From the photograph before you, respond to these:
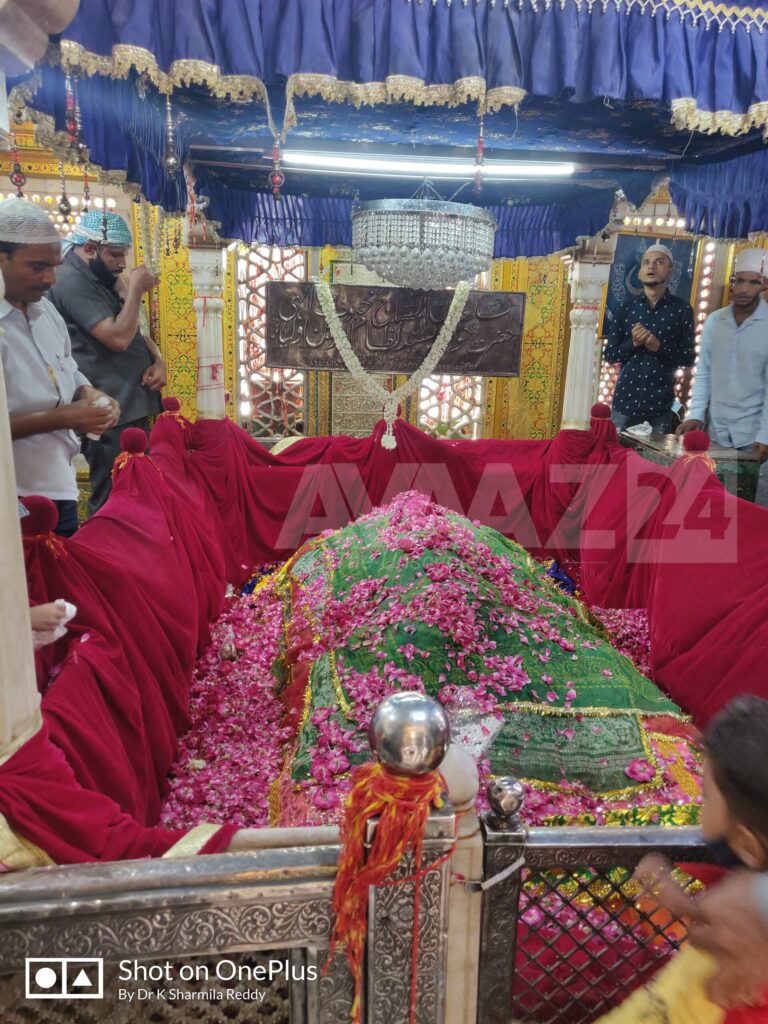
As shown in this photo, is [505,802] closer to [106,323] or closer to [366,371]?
[106,323]

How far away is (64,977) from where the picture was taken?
95cm

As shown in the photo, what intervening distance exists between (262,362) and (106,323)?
3905 millimetres

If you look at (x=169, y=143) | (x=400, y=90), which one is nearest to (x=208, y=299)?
(x=169, y=143)

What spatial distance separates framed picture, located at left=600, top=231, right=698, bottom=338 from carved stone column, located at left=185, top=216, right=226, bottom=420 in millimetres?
4132

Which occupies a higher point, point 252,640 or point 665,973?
point 665,973

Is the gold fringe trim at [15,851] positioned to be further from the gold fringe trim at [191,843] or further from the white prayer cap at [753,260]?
the white prayer cap at [753,260]

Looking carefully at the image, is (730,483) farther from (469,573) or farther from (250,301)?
(250,301)

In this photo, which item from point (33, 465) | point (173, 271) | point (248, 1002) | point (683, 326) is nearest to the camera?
point (248, 1002)

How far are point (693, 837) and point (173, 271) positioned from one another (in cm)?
705

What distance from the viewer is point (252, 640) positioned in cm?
307

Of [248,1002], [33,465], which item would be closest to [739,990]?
[248,1002]

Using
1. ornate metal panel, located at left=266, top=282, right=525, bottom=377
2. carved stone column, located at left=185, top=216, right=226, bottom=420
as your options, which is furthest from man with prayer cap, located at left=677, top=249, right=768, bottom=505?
carved stone column, located at left=185, top=216, right=226, bottom=420

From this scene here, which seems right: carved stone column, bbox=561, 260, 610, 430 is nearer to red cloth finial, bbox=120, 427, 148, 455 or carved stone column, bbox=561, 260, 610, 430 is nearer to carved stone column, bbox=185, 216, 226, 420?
carved stone column, bbox=185, 216, 226, 420

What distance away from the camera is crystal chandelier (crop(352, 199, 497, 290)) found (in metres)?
3.67
